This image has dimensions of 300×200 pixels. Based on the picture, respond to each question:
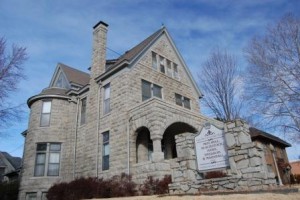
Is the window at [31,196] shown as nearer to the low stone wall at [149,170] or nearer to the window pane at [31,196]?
the window pane at [31,196]

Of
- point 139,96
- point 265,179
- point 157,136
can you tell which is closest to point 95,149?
point 139,96

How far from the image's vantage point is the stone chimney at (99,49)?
1959 cm

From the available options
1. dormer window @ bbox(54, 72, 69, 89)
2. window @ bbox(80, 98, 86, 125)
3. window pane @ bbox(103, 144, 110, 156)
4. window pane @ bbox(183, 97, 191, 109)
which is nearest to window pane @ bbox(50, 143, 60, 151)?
window @ bbox(80, 98, 86, 125)

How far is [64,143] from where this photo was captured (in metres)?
19.1

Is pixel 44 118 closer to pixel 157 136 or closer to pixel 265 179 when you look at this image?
pixel 157 136

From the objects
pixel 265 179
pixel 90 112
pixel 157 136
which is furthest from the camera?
pixel 90 112

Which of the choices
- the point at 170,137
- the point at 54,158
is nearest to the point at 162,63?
the point at 170,137

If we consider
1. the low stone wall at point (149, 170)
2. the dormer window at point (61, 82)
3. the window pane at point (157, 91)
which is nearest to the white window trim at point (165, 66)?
the window pane at point (157, 91)

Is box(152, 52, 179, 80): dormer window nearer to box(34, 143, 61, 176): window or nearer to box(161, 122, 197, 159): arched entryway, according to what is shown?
box(161, 122, 197, 159): arched entryway

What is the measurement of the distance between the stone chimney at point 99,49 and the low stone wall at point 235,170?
11700 mm

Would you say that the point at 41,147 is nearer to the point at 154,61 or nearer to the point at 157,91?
the point at 157,91

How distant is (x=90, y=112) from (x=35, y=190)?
6.13m

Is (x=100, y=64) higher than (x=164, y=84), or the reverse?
(x=100, y=64)

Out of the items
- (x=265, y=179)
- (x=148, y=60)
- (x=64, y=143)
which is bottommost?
(x=265, y=179)
